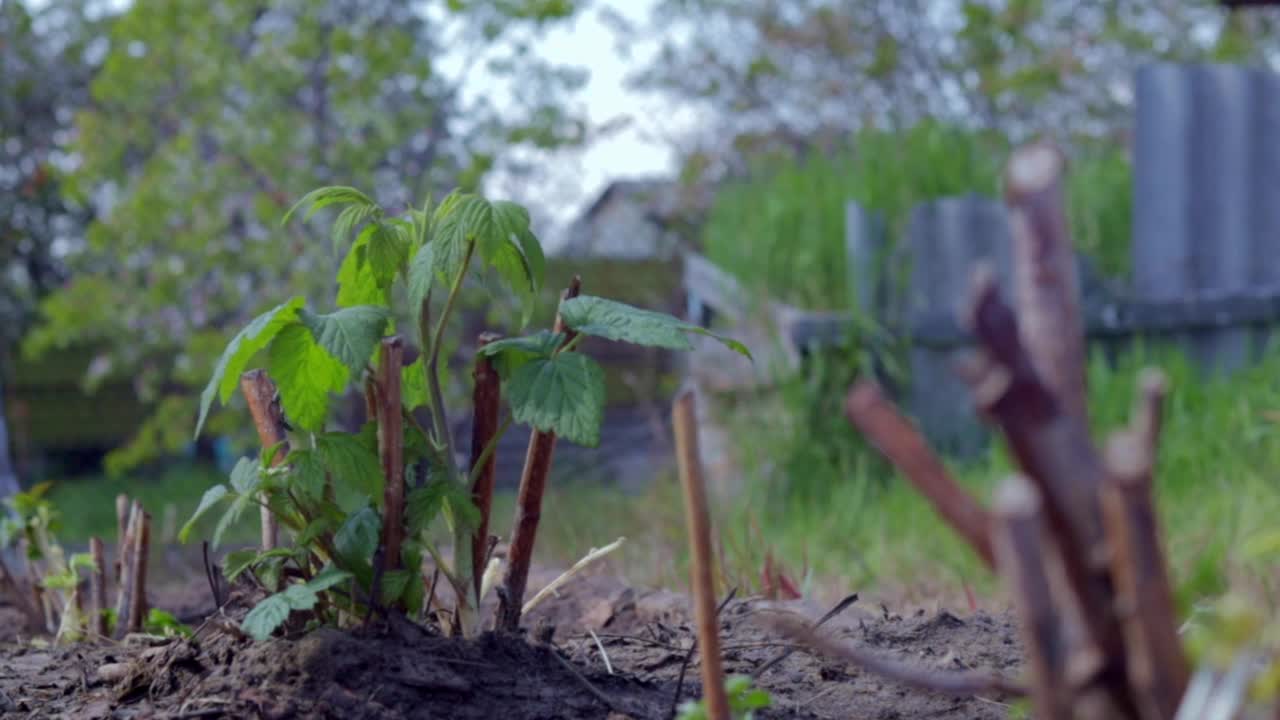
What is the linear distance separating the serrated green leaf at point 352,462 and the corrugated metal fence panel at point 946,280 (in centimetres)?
371

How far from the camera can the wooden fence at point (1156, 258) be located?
503cm

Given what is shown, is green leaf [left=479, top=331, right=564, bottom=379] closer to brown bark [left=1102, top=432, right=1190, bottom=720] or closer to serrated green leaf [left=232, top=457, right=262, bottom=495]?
serrated green leaf [left=232, top=457, right=262, bottom=495]

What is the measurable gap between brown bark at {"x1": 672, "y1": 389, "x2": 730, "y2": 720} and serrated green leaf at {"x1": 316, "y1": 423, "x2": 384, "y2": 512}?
58cm

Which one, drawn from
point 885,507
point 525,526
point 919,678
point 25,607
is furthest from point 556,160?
point 919,678

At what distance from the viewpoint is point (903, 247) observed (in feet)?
16.9

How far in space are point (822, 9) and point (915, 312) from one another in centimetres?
451

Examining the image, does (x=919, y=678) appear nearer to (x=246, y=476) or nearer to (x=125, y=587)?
(x=246, y=476)

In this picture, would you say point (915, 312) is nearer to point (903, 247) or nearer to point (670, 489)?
point (903, 247)

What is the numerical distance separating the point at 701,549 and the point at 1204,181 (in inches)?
192

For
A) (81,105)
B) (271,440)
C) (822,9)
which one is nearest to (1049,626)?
(271,440)

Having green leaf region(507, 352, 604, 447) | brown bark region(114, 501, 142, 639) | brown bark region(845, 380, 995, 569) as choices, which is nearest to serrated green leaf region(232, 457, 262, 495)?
green leaf region(507, 352, 604, 447)

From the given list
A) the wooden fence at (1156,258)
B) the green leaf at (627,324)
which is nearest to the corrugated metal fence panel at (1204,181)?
the wooden fence at (1156,258)

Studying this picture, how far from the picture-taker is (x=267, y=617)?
1479mm

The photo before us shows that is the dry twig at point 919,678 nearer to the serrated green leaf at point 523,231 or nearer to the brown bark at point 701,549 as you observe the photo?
the brown bark at point 701,549
